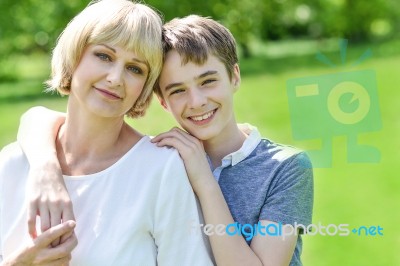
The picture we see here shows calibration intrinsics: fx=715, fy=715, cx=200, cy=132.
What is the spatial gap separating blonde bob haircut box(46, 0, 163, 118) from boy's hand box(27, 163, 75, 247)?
0.37 metres

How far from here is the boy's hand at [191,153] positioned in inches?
88.8

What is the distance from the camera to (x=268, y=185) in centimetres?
233

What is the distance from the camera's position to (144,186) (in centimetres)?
224

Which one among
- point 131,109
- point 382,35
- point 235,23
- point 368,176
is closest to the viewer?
point 131,109

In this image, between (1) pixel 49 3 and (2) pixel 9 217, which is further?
(1) pixel 49 3

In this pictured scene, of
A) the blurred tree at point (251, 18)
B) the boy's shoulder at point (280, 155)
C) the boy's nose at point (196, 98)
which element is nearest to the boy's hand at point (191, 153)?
the boy's nose at point (196, 98)

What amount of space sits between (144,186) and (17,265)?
451mm

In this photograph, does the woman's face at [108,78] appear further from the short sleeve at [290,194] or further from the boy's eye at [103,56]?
the short sleeve at [290,194]

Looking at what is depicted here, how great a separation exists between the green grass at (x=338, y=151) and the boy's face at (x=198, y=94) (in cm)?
260

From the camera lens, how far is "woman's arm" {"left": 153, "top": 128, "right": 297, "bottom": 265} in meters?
2.20

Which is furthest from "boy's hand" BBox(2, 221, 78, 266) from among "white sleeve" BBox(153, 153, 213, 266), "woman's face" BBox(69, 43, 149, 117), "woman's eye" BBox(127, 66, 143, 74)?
"woman's eye" BBox(127, 66, 143, 74)

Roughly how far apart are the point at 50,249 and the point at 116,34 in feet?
2.27

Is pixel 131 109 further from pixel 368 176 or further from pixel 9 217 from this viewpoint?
pixel 368 176

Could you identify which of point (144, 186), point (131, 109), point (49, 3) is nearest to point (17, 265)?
point (144, 186)
